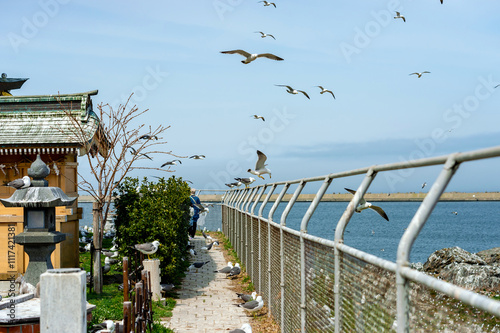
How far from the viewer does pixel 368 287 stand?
4.03 m

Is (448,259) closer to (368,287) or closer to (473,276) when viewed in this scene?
(473,276)

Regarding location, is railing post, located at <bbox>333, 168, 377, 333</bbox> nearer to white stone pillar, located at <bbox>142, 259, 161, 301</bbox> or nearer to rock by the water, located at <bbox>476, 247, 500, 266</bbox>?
white stone pillar, located at <bbox>142, 259, 161, 301</bbox>

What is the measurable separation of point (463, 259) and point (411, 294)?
18156mm

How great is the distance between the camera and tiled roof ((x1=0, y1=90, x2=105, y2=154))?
14.0 metres

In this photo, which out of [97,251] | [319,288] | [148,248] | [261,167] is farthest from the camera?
[261,167]

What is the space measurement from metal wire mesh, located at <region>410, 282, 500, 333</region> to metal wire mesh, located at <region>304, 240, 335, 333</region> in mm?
2106

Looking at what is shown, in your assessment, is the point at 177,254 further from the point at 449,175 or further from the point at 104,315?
the point at 449,175

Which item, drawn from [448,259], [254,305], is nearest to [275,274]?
[254,305]

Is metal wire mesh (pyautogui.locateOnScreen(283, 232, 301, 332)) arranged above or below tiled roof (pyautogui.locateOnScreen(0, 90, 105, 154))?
below

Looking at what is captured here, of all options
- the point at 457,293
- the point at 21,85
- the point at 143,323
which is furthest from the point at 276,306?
the point at 21,85

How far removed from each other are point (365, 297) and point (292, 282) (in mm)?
3806

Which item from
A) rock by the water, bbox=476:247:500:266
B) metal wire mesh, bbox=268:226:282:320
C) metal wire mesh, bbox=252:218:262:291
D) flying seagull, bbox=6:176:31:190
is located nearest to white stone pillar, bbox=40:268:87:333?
metal wire mesh, bbox=268:226:282:320

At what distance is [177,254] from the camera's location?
1352 centimetres

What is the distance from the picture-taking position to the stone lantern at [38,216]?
1040 cm
